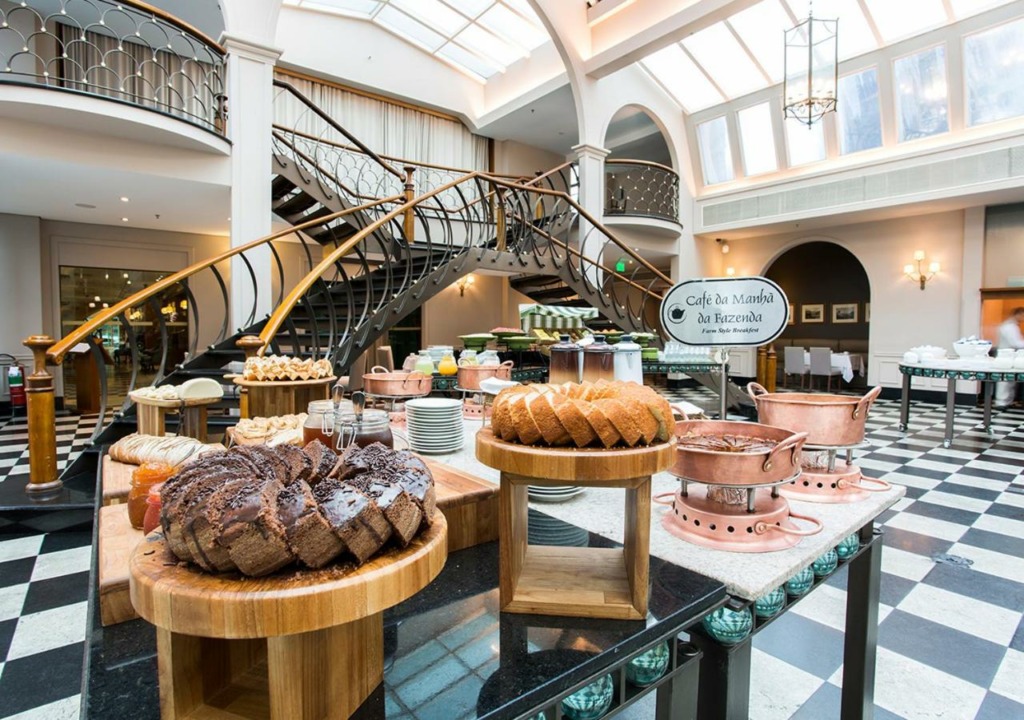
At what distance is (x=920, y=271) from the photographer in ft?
29.4

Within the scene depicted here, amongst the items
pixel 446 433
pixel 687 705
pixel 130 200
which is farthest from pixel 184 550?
pixel 130 200

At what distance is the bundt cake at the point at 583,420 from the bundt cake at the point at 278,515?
0.24m

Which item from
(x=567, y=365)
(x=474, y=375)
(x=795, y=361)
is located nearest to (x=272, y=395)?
(x=474, y=375)

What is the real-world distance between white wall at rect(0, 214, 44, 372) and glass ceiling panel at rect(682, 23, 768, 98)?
10249 mm

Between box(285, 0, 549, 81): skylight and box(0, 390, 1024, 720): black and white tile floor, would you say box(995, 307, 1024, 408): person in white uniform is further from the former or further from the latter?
box(285, 0, 549, 81): skylight

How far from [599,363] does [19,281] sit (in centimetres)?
904

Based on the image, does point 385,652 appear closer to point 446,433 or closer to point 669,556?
point 669,556

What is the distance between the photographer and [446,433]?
178 cm

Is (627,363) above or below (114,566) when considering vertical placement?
above

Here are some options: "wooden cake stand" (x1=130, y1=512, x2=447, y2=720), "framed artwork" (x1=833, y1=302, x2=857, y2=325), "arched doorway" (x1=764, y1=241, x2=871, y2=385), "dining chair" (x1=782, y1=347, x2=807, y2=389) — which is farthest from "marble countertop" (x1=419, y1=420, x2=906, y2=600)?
"framed artwork" (x1=833, y1=302, x2=857, y2=325)

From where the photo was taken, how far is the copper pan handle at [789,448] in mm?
1068

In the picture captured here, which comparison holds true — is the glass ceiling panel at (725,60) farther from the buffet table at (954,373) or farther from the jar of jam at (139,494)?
the jar of jam at (139,494)

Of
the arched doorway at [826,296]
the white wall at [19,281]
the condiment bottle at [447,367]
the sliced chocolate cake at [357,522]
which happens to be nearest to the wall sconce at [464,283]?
the white wall at [19,281]

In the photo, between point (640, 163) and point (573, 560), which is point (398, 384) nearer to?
point (573, 560)
